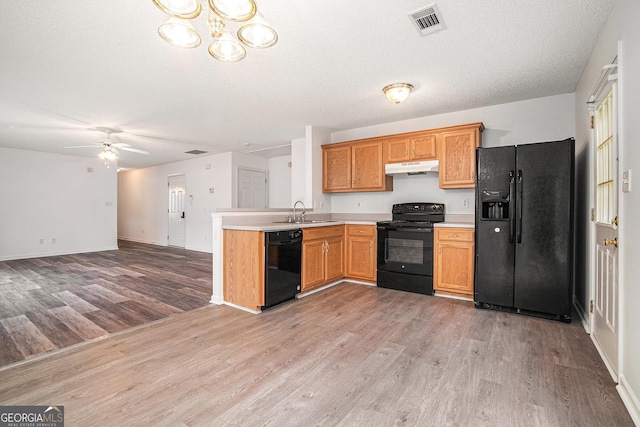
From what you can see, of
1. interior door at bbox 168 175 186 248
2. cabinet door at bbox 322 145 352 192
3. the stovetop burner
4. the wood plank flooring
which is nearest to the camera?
the wood plank flooring

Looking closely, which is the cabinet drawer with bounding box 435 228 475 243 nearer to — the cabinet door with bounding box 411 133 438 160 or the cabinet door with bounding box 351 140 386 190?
the cabinet door with bounding box 411 133 438 160

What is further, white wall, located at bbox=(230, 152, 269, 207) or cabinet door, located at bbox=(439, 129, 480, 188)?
white wall, located at bbox=(230, 152, 269, 207)

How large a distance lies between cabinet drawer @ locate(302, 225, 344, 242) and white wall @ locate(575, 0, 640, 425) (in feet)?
9.35

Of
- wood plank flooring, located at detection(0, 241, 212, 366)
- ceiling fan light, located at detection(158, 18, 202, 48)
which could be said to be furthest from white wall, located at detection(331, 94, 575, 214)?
ceiling fan light, located at detection(158, 18, 202, 48)

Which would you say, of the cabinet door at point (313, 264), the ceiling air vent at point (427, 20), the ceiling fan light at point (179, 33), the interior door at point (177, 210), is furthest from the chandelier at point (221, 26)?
the interior door at point (177, 210)

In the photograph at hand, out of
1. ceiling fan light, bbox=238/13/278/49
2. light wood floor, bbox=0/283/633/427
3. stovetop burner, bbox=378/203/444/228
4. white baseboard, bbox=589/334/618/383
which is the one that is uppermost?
ceiling fan light, bbox=238/13/278/49

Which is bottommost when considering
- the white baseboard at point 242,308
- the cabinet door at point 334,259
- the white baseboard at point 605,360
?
the white baseboard at point 242,308

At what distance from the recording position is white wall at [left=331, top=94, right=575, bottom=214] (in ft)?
12.0

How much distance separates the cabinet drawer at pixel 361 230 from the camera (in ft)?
14.3

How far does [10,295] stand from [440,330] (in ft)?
17.3

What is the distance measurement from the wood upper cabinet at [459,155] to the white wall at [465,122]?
301 millimetres

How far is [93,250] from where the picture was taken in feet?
25.9

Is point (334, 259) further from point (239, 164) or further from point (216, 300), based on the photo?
point (239, 164)

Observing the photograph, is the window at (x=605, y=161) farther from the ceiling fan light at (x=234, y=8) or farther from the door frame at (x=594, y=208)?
the ceiling fan light at (x=234, y=8)
